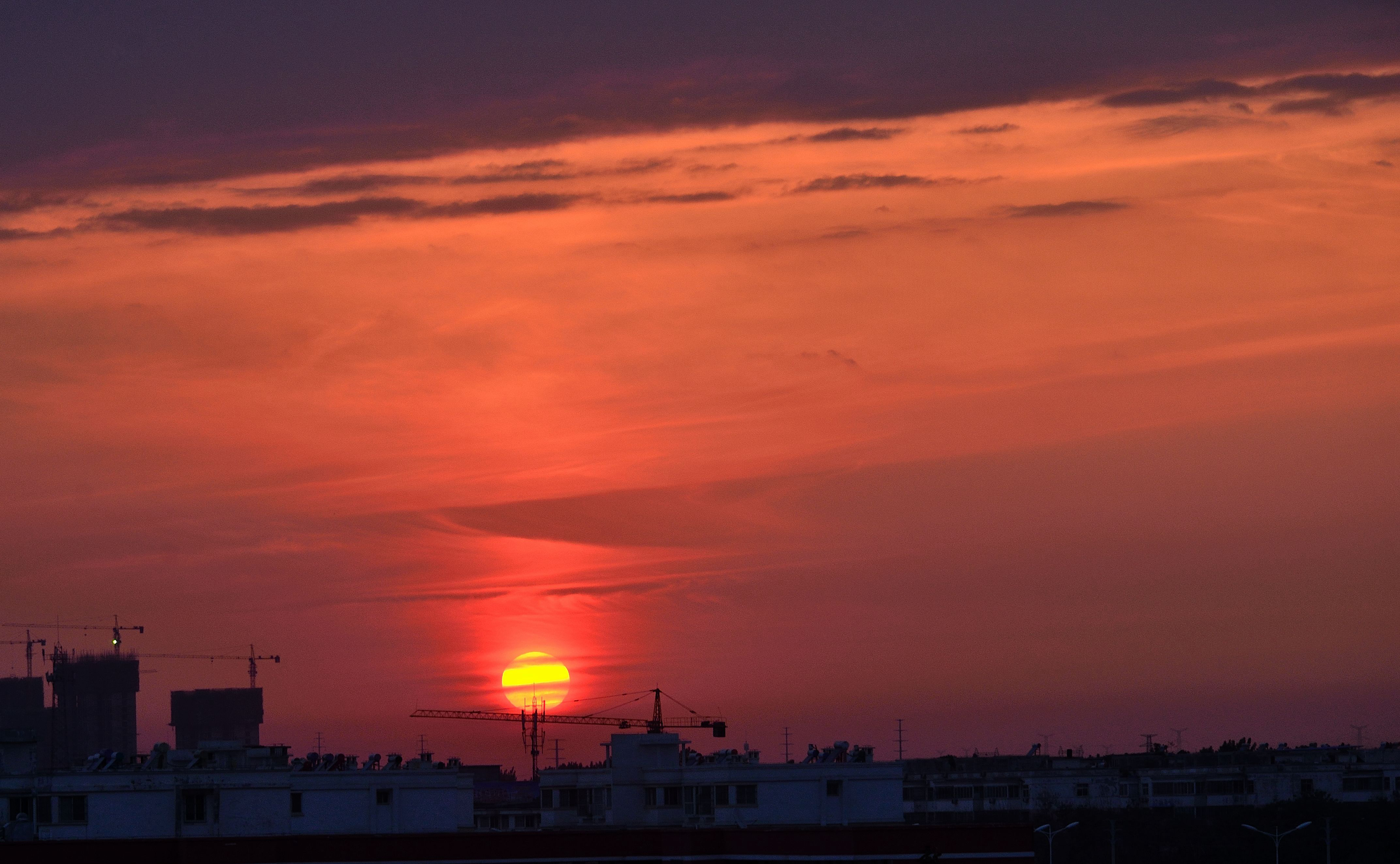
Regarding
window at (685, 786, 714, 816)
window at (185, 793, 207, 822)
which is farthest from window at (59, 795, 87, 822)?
window at (685, 786, 714, 816)

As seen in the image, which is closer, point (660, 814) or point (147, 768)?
point (147, 768)

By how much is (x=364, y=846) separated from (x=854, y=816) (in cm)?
3040

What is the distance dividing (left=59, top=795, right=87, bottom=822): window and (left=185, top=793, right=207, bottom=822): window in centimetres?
532

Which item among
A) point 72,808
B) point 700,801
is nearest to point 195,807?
point 72,808

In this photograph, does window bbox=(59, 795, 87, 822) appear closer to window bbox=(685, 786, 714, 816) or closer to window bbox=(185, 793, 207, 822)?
window bbox=(185, 793, 207, 822)

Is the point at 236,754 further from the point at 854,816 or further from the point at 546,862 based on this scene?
the point at 854,816

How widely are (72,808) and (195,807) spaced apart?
21.2 feet

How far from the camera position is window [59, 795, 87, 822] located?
104 meters

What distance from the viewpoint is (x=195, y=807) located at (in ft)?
345

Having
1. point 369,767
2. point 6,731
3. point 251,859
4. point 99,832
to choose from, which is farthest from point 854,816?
point 6,731

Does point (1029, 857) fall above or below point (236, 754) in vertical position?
below

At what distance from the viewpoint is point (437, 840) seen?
329 ft

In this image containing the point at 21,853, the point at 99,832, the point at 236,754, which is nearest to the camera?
the point at 21,853

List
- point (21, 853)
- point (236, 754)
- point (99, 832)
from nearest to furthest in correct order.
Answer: point (21, 853)
point (99, 832)
point (236, 754)
